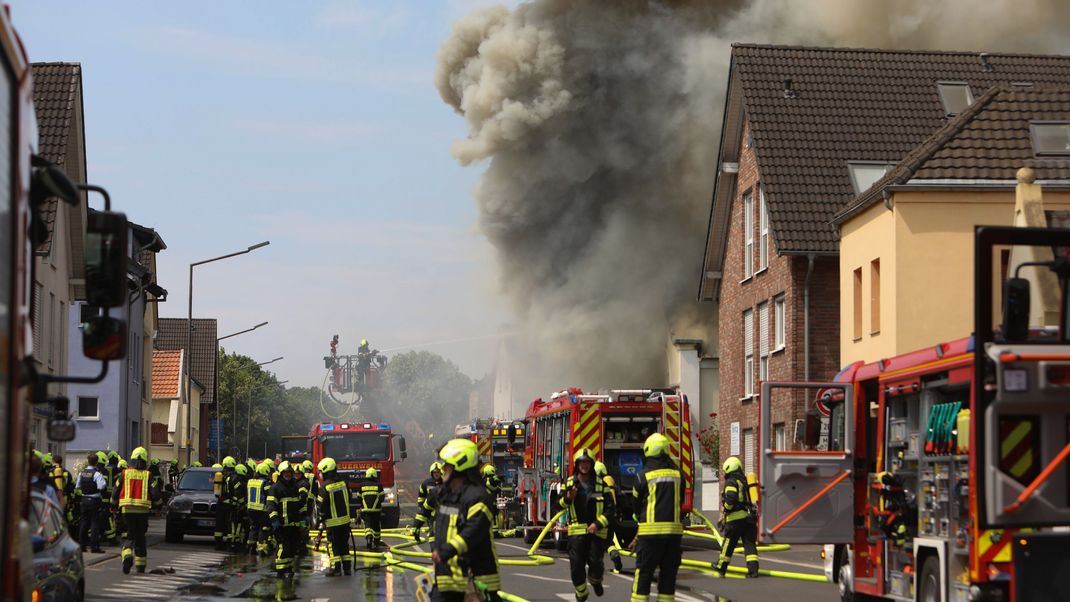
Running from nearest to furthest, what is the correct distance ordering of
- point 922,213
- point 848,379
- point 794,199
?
point 848,379
point 922,213
point 794,199

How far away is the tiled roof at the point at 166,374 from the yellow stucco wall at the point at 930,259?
48.5m

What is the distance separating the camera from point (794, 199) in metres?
30.8

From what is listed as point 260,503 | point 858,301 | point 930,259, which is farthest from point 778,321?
point 260,503

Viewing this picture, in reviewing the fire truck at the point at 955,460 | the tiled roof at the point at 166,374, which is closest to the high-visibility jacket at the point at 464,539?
the fire truck at the point at 955,460

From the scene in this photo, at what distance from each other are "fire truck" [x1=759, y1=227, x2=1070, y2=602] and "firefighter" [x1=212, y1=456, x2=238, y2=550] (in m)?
14.7

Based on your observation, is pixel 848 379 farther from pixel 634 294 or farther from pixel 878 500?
pixel 634 294

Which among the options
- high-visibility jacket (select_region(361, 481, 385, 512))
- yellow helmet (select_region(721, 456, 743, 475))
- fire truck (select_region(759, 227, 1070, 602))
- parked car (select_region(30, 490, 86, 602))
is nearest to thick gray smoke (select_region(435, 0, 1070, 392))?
high-visibility jacket (select_region(361, 481, 385, 512))

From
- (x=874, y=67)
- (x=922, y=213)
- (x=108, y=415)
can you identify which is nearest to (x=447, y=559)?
(x=922, y=213)

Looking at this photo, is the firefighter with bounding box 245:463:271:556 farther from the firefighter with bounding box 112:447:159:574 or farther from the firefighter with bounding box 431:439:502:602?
the firefighter with bounding box 431:439:502:602

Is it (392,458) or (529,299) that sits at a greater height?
(529,299)

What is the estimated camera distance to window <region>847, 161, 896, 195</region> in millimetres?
31391

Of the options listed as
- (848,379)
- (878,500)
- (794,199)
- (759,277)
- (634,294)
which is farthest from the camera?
(634,294)

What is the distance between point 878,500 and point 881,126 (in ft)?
66.1

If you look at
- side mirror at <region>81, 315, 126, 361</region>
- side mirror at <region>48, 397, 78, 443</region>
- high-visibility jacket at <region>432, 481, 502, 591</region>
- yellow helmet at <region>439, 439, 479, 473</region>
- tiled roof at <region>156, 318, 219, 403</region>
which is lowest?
high-visibility jacket at <region>432, 481, 502, 591</region>
